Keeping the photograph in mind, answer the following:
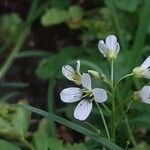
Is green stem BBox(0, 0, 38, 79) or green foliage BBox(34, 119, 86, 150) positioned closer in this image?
green foliage BBox(34, 119, 86, 150)

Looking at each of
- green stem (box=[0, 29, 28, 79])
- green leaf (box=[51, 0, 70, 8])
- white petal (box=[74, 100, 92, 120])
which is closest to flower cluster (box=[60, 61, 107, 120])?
white petal (box=[74, 100, 92, 120])

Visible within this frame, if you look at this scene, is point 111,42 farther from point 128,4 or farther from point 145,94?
point 128,4

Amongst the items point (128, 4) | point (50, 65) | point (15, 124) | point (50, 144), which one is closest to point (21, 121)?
point (15, 124)

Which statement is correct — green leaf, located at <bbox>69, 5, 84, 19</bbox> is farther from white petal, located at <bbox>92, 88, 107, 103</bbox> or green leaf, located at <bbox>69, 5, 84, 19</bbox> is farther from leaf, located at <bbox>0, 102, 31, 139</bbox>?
white petal, located at <bbox>92, 88, 107, 103</bbox>

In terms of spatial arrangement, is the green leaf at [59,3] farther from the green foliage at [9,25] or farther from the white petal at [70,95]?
the white petal at [70,95]

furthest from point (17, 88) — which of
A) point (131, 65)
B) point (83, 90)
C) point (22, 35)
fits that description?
point (83, 90)

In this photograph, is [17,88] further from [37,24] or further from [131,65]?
[131,65]

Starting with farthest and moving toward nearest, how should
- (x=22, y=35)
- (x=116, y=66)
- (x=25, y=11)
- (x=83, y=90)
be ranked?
(x=25, y=11) → (x=22, y=35) → (x=116, y=66) → (x=83, y=90)
